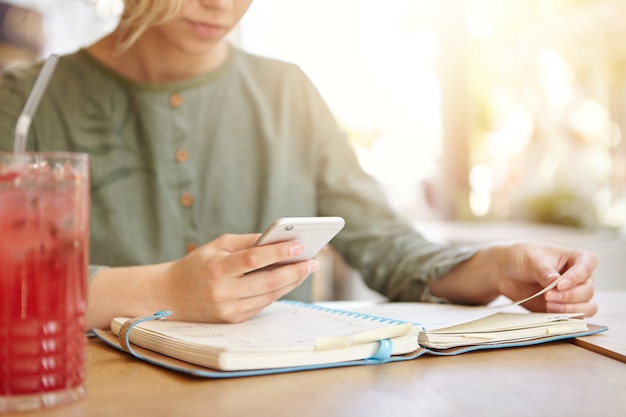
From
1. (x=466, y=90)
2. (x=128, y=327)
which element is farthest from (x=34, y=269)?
(x=466, y=90)

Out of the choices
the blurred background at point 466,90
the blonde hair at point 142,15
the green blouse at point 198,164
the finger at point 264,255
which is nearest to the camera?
the finger at point 264,255

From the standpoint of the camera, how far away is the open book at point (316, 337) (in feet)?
2.27

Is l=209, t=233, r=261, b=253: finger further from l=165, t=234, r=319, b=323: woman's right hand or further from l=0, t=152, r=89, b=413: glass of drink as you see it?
l=0, t=152, r=89, b=413: glass of drink

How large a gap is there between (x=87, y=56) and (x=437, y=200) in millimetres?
2754

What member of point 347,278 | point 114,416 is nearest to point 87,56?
point 114,416

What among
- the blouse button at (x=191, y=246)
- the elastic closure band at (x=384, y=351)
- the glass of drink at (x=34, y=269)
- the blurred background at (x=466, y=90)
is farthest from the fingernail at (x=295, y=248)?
the blurred background at (x=466, y=90)

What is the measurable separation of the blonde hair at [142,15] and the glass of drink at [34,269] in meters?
0.57

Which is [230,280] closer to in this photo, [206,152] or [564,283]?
[564,283]

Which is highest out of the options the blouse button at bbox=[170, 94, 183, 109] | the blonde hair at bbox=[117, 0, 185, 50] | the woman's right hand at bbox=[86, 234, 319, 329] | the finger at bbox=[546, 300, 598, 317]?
the blonde hair at bbox=[117, 0, 185, 50]

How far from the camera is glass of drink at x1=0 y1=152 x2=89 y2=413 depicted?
1.84 feet

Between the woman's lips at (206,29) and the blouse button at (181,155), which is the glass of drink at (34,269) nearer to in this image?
the woman's lips at (206,29)

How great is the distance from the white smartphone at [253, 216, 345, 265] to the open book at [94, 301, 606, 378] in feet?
0.30

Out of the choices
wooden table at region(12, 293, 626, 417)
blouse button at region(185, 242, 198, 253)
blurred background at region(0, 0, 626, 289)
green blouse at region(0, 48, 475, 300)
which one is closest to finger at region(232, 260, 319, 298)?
wooden table at region(12, 293, 626, 417)

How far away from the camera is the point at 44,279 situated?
566 mm
